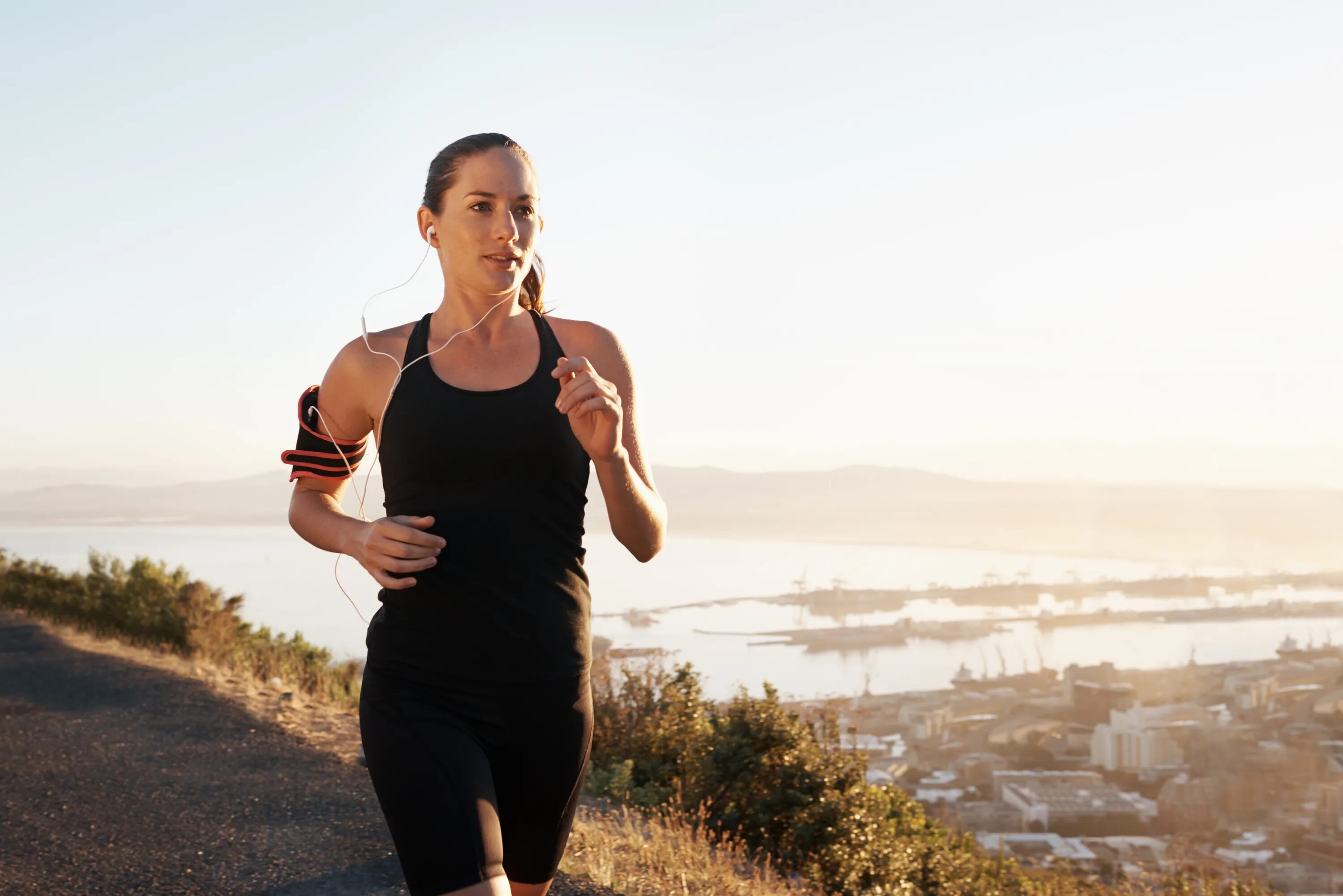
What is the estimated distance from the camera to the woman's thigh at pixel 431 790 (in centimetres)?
166

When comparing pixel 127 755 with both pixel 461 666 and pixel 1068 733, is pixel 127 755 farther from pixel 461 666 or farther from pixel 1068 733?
pixel 1068 733

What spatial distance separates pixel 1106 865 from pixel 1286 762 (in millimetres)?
10255

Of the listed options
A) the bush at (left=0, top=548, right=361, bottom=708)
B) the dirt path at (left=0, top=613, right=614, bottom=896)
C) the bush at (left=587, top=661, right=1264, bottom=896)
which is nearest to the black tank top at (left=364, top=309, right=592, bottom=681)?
the dirt path at (left=0, top=613, right=614, bottom=896)

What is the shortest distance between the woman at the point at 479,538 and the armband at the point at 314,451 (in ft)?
0.06

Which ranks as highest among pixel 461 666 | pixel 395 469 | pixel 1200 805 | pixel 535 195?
pixel 535 195

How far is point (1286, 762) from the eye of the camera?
60.6ft

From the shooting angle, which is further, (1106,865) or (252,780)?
(1106,865)

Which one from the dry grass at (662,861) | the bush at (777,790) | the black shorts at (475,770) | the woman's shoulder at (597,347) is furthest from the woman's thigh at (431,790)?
the bush at (777,790)

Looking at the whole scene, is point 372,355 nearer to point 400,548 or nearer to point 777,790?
point 400,548

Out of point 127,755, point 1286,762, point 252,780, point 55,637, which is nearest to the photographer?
point 252,780

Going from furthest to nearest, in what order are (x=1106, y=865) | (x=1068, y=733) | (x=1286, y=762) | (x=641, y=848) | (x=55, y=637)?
(x=1068, y=733)
(x=1286, y=762)
(x=55, y=637)
(x=1106, y=865)
(x=641, y=848)

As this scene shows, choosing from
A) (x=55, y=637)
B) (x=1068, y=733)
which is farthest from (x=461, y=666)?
(x=1068, y=733)

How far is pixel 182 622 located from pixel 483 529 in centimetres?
1259

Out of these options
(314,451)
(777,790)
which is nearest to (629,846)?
(777,790)
